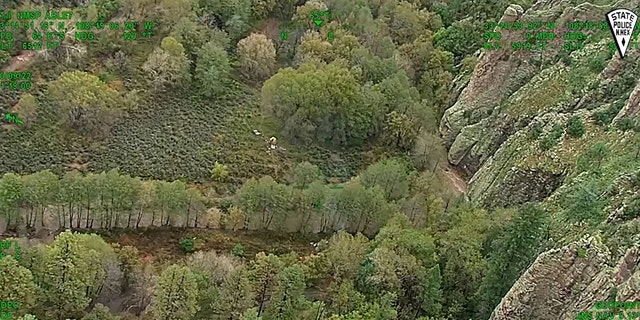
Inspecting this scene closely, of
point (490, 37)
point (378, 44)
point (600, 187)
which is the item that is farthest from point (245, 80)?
point (600, 187)

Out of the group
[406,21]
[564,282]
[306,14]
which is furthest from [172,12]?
[564,282]

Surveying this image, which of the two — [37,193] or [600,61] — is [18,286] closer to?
[37,193]

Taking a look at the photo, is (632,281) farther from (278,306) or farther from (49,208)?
(49,208)

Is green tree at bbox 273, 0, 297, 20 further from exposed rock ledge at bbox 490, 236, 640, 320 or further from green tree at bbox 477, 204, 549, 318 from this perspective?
exposed rock ledge at bbox 490, 236, 640, 320

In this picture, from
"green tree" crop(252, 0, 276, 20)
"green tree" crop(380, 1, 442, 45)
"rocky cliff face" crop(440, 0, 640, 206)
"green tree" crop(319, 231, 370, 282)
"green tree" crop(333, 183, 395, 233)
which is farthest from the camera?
"green tree" crop(380, 1, 442, 45)

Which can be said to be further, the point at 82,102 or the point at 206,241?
the point at 82,102

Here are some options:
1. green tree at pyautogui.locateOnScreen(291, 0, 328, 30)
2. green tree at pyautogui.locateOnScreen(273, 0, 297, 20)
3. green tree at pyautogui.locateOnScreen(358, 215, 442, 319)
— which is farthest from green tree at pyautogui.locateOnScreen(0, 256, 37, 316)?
green tree at pyautogui.locateOnScreen(273, 0, 297, 20)

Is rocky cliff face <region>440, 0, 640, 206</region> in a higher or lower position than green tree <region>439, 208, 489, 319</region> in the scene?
higher

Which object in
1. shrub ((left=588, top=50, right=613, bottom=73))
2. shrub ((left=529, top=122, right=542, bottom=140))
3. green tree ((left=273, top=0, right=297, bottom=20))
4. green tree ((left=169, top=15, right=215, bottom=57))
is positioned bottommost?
green tree ((left=169, top=15, right=215, bottom=57))
